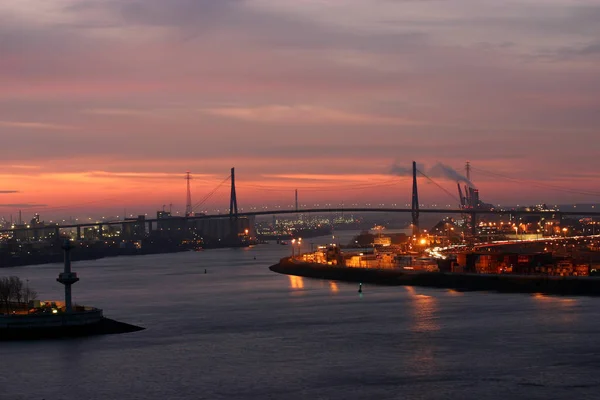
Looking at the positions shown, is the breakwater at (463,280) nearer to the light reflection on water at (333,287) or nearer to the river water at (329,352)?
the light reflection on water at (333,287)

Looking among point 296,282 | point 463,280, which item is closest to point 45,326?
point 463,280

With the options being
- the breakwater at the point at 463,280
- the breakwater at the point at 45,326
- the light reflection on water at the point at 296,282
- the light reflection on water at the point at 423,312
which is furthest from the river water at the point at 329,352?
the light reflection on water at the point at 296,282

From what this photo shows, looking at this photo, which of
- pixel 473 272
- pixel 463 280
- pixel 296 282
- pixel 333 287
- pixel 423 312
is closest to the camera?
pixel 423 312

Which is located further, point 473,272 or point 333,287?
point 473,272

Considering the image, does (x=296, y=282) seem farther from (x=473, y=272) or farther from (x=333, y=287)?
(x=473, y=272)

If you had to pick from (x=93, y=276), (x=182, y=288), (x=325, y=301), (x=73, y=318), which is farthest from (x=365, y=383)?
(x=93, y=276)

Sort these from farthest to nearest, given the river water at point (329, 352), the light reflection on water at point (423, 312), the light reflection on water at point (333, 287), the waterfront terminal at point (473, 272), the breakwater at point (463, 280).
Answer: the light reflection on water at point (333, 287)
the waterfront terminal at point (473, 272)
the breakwater at point (463, 280)
the light reflection on water at point (423, 312)
the river water at point (329, 352)
